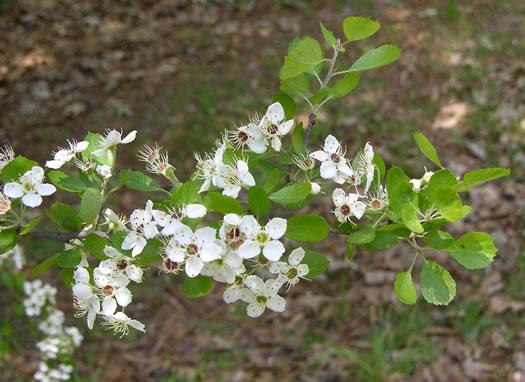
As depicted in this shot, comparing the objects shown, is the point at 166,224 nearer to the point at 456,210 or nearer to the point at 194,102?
the point at 456,210

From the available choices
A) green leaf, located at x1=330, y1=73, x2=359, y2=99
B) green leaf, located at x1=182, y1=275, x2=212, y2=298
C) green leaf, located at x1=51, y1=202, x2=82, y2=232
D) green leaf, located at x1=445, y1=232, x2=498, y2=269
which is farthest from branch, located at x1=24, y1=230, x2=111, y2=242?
green leaf, located at x1=445, y1=232, x2=498, y2=269

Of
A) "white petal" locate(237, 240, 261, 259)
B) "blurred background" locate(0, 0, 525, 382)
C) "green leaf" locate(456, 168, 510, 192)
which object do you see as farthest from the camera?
"blurred background" locate(0, 0, 525, 382)

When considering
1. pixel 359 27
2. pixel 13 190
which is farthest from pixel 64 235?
pixel 359 27

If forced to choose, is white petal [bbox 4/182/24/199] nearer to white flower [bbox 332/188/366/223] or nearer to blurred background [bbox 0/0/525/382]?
white flower [bbox 332/188/366/223]

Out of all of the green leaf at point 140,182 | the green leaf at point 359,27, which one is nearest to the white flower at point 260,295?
the green leaf at point 140,182

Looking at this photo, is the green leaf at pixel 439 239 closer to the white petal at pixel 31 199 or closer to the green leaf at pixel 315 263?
the green leaf at pixel 315 263
